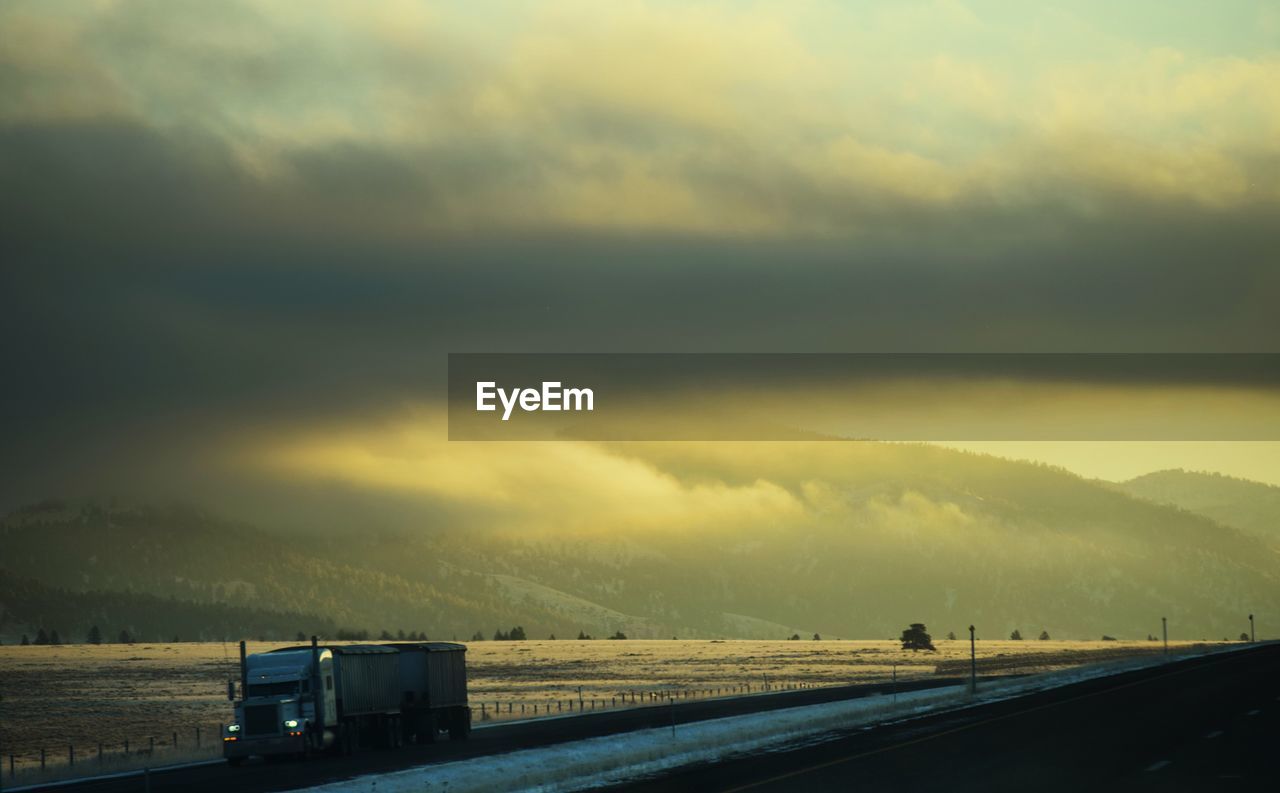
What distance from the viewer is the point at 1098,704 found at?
6775cm

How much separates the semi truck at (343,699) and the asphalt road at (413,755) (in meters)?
0.82

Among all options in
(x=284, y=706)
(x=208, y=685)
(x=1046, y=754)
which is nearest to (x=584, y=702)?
(x=284, y=706)

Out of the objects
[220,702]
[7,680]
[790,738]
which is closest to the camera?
[790,738]

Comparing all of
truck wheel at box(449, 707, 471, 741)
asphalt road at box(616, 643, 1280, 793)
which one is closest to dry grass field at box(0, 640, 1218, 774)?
truck wheel at box(449, 707, 471, 741)

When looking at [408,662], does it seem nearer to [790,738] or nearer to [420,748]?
[420,748]

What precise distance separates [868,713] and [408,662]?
768 inches

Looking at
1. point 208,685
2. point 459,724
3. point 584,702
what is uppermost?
point 459,724

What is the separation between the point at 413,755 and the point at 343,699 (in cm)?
541

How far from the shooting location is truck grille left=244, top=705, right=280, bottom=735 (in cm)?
5212

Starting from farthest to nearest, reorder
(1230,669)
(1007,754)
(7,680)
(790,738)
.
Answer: (7,680) → (1230,669) → (790,738) → (1007,754)

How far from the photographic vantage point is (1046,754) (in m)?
41.3

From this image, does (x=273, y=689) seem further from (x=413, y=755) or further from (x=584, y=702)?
(x=584, y=702)

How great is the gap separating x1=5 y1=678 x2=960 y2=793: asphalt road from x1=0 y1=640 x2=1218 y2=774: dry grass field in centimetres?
949

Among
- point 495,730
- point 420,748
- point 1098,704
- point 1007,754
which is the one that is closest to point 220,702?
point 495,730
